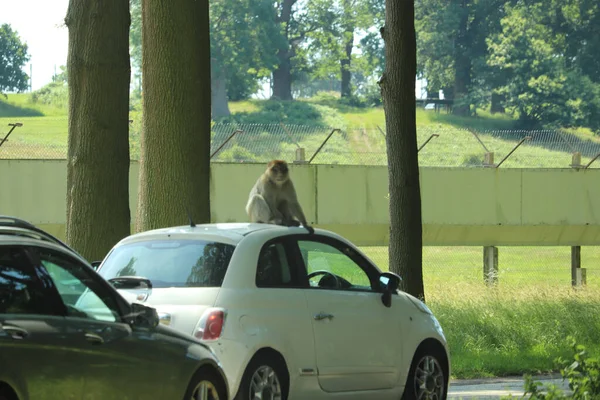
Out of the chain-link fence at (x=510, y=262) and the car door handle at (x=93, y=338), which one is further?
the chain-link fence at (x=510, y=262)

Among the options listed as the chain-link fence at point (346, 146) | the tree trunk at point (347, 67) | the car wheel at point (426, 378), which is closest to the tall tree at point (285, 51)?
the tree trunk at point (347, 67)

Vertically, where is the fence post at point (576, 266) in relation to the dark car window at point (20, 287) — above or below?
below

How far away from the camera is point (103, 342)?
7.29m

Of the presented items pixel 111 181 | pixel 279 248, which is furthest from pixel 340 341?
pixel 111 181

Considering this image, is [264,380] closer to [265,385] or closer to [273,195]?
[265,385]

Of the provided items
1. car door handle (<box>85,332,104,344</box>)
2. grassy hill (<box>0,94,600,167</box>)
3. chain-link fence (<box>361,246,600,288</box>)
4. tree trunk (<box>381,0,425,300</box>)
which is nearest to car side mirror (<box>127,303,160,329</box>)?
car door handle (<box>85,332,104,344</box>)

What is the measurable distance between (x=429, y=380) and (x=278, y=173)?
6656 mm

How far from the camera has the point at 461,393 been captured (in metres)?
12.6

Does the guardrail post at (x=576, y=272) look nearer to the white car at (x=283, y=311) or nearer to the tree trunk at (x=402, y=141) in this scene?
the tree trunk at (x=402, y=141)

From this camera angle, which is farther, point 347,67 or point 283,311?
point 347,67

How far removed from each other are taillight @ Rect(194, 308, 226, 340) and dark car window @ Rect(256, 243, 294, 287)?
1.82ft

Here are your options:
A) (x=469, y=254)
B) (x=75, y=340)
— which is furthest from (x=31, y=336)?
(x=469, y=254)

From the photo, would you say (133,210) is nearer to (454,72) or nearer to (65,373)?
(65,373)

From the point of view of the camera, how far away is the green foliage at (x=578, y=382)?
7.98 meters
